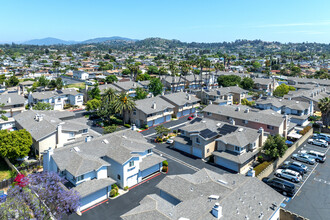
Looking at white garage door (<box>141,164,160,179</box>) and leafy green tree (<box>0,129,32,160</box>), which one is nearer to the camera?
white garage door (<box>141,164,160,179</box>)

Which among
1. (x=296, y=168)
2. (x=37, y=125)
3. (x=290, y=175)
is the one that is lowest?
(x=290, y=175)

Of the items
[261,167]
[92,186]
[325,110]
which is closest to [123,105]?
[92,186]

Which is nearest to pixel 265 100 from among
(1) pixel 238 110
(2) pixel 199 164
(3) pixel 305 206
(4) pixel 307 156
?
(1) pixel 238 110

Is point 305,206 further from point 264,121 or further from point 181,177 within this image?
point 264,121

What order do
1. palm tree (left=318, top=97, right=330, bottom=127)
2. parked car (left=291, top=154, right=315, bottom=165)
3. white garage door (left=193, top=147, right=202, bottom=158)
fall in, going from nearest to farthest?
parked car (left=291, top=154, right=315, bottom=165), white garage door (left=193, top=147, right=202, bottom=158), palm tree (left=318, top=97, right=330, bottom=127)

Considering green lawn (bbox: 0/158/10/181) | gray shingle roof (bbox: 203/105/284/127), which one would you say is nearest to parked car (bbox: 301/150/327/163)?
gray shingle roof (bbox: 203/105/284/127)

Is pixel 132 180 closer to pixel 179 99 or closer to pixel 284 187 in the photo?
pixel 284 187

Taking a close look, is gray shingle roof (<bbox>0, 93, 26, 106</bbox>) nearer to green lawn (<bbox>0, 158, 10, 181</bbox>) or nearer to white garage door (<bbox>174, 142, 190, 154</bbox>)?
green lawn (<bbox>0, 158, 10, 181</bbox>)

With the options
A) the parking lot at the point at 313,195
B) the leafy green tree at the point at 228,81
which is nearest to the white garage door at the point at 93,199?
the parking lot at the point at 313,195

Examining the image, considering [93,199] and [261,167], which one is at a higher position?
[261,167]
